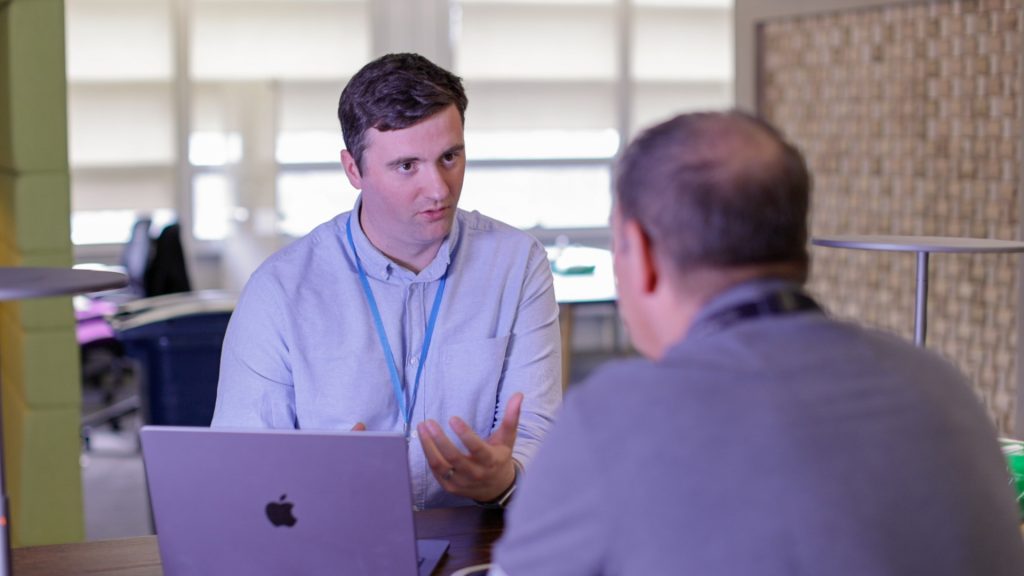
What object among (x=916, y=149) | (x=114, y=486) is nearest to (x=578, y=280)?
(x=916, y=149)

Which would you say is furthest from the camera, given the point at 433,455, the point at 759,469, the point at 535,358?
the point at 535,358

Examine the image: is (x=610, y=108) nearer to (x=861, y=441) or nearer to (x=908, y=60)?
(x=908, y=60)

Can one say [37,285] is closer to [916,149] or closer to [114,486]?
[916,149]

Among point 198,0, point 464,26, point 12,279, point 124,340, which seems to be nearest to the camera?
point 12,279

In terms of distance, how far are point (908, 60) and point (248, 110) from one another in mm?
5027

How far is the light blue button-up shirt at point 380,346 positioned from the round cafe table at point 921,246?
554mm

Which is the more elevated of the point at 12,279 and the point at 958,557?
the point at 12,279

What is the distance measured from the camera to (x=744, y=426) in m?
1.00

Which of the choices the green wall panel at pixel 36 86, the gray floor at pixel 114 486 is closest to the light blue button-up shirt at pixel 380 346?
the green wall panel at pixel 36 86

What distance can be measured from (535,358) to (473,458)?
1.53 feet

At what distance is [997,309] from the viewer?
3336 mm

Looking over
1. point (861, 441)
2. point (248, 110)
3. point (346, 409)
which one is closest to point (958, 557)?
point (861, 441)

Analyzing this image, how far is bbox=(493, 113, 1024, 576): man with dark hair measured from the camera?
995 mm

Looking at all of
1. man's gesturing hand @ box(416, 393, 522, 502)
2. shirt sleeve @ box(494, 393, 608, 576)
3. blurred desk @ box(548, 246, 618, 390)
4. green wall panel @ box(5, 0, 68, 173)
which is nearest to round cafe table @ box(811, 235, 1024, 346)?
man's gesturing hand @ box(416, 393, 522, 502)
